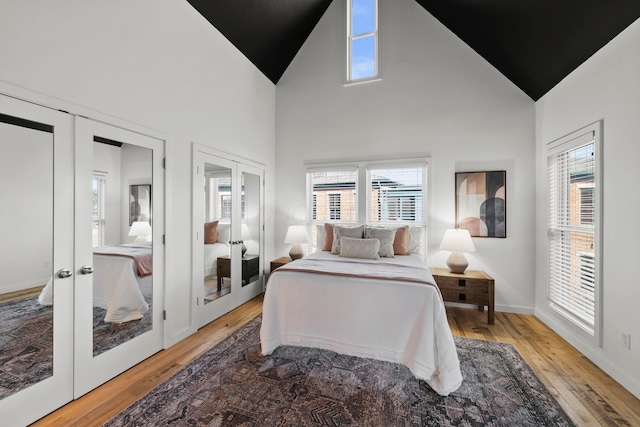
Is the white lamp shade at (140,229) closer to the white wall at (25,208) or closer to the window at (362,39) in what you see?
the white wall at (25,208)

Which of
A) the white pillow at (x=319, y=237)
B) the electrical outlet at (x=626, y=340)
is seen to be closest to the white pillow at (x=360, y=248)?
the white pillow at (x=319, y=237)

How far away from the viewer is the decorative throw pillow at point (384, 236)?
3.59 metres

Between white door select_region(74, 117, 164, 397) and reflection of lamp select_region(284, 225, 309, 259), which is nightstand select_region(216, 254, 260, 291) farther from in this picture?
white door select_region(74, 117, 164, 397)

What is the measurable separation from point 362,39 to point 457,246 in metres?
3.47

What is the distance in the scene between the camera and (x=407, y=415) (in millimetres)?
1803

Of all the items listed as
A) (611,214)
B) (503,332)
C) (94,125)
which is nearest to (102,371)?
(94,125)

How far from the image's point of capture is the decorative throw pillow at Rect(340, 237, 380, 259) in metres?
3.45

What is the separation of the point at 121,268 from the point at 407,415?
245cm

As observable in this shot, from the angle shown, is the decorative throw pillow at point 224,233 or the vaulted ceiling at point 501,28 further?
the decorative throw pillow at point 224,233

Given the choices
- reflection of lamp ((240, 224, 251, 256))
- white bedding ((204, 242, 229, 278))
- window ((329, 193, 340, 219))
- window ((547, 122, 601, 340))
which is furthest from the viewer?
window ((329, 193, 340, 219))

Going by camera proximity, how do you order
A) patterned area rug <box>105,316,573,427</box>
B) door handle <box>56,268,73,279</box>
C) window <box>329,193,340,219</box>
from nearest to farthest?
patterned area rug <box>105,316,573,427</box> < door handle <box>56,268,73,279</box> < window <box>329,193,340,219</box>

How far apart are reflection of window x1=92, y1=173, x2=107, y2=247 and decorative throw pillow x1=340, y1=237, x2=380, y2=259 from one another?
2.49m

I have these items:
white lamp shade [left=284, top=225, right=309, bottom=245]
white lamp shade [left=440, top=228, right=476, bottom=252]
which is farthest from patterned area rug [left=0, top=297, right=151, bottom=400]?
white lamp shade [left=440, top=228, right=476, bottom=252]

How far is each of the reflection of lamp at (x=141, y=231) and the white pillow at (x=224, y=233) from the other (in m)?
0.99
